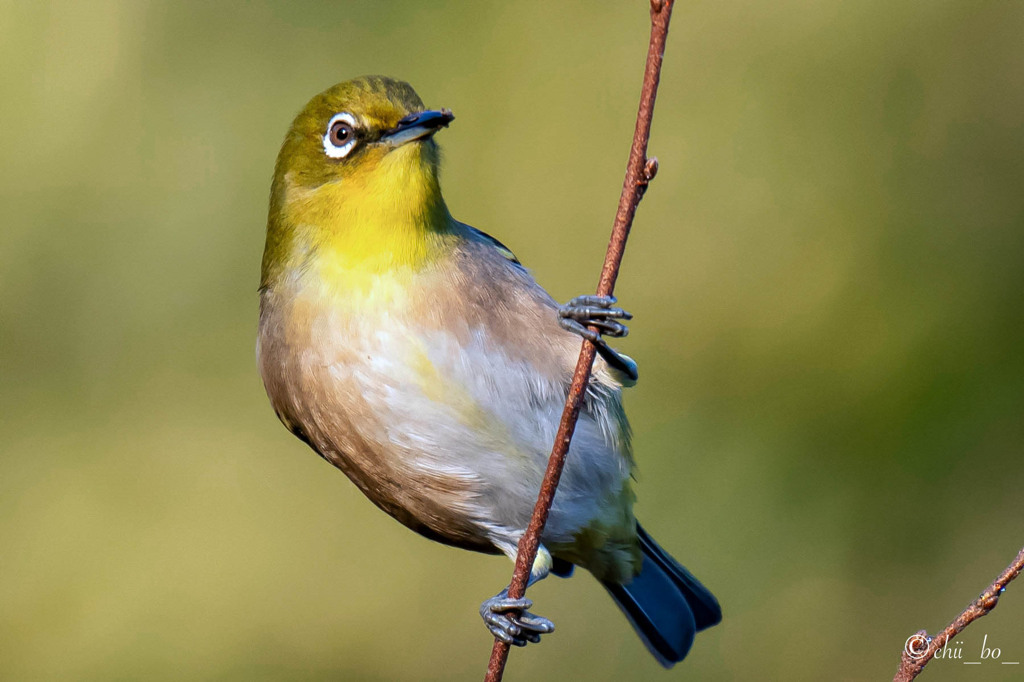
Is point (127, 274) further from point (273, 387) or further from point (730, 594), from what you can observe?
point (730, 594)

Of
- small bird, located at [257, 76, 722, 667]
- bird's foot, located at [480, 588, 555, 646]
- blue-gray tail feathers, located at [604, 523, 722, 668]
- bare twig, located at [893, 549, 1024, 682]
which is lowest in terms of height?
blue-gray tail feathers, located at [604, 523, 722, 668]

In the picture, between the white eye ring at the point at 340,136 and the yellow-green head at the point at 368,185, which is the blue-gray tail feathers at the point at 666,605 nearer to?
the yellow-green head at the point at 368,185

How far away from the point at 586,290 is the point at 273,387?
3.17m

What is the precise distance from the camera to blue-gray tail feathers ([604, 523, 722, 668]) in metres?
5.01

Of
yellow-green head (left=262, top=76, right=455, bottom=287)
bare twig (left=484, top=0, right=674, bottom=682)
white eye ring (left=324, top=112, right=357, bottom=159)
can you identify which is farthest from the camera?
white eye ring (left=324, top=112, right=357, bottom=159)

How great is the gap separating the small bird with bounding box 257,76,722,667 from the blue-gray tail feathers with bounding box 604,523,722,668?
0.94 m

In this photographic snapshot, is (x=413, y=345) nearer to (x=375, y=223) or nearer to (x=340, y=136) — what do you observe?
(x=375, y=223)

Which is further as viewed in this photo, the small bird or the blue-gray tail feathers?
the blue-gray tail feathers

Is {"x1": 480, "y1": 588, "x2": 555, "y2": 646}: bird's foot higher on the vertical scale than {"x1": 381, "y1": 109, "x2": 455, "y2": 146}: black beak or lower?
lower

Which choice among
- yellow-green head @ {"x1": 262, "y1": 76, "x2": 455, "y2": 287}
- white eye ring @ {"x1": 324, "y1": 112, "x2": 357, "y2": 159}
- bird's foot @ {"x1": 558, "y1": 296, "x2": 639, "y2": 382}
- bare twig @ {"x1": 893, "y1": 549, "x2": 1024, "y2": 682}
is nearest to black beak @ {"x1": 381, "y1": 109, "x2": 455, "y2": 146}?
yellow-green head @ {"x1": 262, "y1": 76, "x2": 455, "y2": 287}

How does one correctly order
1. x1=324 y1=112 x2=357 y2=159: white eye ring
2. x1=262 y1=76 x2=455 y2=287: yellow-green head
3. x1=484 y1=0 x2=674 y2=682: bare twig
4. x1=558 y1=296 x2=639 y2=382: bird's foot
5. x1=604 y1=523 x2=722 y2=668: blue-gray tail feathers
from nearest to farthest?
x1=484 y1=0 x2=674 y2=682: bare twig
x1=558 y1=296 x2=639 y2=382: bird's foot
x1=262 y1=76 x2=455 y2=287: yellow-green head
x1=324 y1=112 x2=357 y2=159: white eye ring
x1=604 y1=523 x2=722 y2=668: blue-gray tail feathers

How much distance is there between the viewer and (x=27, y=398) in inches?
300

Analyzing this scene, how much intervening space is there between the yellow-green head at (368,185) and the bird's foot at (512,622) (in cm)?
120

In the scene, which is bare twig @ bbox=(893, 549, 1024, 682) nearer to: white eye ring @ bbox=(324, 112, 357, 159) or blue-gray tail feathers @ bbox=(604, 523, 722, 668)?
white eye ring @ bbox=(324, 112, 357, 159)
